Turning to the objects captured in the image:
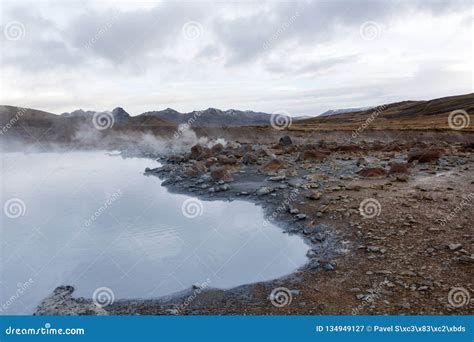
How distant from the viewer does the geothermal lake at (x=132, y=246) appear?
23.3 ft

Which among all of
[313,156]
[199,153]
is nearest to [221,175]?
[313,156]

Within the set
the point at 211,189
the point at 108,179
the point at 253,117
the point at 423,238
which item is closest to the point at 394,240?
the point at 423,238

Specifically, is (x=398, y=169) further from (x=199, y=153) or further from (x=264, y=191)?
(x=199, y=153)

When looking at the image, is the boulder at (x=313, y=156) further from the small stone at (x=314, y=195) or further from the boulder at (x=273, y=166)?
the small stone at (x=314, y=195)

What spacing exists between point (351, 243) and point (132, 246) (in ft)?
15.9

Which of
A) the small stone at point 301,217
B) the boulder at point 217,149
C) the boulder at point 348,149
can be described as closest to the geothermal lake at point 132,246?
the small stone at point 301,217

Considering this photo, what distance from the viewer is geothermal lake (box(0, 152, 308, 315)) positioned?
7.11 meters

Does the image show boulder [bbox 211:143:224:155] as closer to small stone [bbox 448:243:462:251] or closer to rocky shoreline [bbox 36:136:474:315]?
rocky shoreline [bbox 36:136:474:315]

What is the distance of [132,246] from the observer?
9.00 meters

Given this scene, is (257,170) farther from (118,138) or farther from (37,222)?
(118,138)

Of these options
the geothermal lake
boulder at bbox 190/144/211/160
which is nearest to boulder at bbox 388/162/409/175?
the geothermal lake

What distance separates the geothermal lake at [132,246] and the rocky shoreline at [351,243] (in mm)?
438

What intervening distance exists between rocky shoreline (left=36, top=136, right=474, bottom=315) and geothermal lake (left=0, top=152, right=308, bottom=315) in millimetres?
438

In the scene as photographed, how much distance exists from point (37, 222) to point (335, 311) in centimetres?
927
